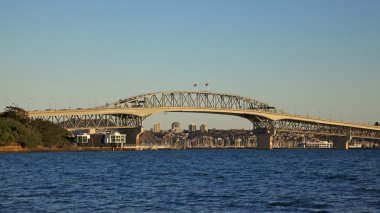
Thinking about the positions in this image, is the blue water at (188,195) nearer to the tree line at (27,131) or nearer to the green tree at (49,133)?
the tree line at (27,131)

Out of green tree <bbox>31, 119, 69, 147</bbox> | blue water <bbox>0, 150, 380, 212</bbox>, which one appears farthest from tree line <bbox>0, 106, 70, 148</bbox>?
blue water <bbox>0, 150, 380, 212</bbox>

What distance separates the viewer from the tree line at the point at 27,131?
472ft

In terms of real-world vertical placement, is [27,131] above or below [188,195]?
above

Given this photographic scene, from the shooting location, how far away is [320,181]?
52.8 metres

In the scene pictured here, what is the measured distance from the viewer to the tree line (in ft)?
472

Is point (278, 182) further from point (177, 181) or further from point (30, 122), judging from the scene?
point (30, 122)

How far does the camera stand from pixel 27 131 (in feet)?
491

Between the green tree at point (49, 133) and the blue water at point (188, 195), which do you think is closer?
the blue water at point (188, 195)

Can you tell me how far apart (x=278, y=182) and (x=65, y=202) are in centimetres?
1969

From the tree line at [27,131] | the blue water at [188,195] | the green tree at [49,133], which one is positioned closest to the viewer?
the blue water at [188,195]

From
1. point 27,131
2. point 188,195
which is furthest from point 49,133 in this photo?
point 188,195

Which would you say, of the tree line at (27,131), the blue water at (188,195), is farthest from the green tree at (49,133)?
the blue water at (188,195)

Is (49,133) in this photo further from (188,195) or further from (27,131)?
(188,195)

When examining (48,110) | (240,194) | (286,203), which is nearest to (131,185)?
(240,194)
